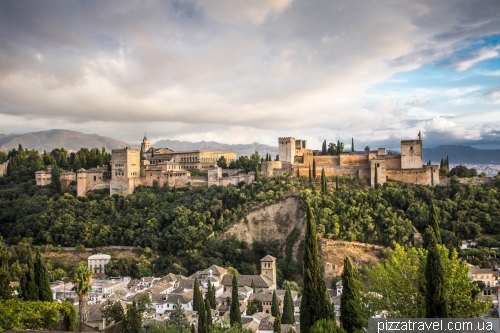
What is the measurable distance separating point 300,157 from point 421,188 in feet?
43.1

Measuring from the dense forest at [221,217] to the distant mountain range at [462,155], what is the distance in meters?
61.6

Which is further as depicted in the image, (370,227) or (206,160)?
(206,160)

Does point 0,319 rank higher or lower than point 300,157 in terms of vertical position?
lower

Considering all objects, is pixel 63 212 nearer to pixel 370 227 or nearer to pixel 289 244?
pixel 289 244

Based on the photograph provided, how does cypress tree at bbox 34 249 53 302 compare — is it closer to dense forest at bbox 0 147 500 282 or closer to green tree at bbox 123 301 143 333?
green tree at bbox 123 301 143 333

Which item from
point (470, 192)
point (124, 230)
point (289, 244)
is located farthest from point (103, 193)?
point (470, 192)

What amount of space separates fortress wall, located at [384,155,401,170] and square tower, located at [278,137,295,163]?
9827mm

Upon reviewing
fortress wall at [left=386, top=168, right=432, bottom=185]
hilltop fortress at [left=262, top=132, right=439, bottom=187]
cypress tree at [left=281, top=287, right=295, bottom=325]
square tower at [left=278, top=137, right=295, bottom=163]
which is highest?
square tower at [left=278, top=137, right=295, bottom=163]

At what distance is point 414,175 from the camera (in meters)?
49.2

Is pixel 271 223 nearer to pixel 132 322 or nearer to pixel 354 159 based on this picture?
pixel 354 159

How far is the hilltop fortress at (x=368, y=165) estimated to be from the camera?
48.9m

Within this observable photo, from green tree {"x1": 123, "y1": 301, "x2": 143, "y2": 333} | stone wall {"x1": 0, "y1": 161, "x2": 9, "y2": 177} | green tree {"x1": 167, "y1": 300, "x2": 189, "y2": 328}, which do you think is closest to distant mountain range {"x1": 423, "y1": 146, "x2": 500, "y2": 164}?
stone wall {"x1": 0, "y1": 161, "x2": 9, "y2": 177}

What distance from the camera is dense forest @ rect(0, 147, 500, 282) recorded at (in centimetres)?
4256

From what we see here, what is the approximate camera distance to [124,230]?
47.5 m
